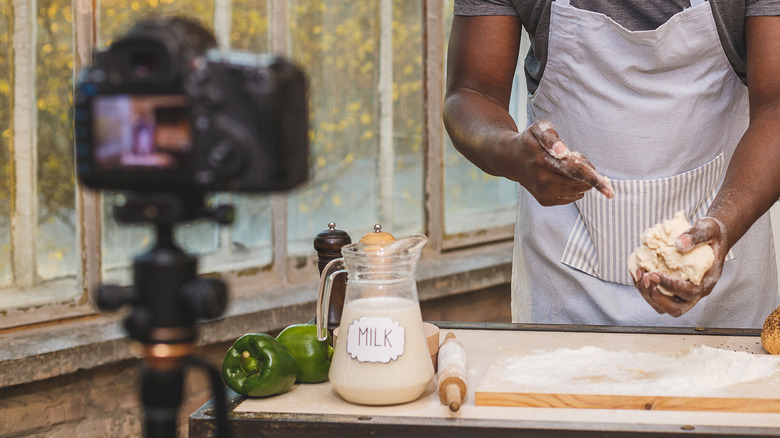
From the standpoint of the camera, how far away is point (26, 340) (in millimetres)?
2848

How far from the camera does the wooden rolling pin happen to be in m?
1.32

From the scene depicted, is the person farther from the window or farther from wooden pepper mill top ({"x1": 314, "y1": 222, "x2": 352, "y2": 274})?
the window

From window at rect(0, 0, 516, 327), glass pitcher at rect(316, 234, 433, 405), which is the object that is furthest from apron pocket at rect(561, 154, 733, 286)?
window at rect(0, 0, 516, 327)

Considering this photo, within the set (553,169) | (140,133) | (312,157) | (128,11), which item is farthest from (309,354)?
(312,157)

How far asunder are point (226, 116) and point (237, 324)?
8.87 ft

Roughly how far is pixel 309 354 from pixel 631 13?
3.84 feet

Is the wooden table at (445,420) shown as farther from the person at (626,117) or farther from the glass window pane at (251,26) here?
the glass window pane at (251,26)

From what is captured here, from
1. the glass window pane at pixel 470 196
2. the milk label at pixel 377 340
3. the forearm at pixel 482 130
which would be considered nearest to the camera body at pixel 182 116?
the milk label at pixel 377 340

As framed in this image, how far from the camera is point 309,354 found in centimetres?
152

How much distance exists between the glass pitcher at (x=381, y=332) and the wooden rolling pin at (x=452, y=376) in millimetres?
31

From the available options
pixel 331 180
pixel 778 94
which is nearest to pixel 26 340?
pixel 331 180

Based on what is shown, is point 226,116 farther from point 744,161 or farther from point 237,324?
point 237,324

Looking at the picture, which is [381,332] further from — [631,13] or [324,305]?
[631,13]

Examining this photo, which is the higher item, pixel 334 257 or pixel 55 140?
pixel 55 140
